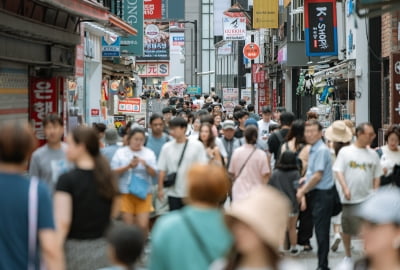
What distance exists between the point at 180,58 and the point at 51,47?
8800 cm

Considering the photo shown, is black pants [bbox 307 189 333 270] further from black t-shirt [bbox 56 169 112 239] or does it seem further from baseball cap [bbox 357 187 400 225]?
baseball cap [bbox 357 187 400 225]

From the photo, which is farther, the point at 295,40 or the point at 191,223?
the point at 295,40

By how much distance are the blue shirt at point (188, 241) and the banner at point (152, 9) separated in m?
50.1

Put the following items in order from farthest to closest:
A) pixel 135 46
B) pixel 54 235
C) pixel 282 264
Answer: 1. pixel 135 46
2. pixel 54 235
3. pixel 282 264

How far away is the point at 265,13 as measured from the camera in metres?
44.5

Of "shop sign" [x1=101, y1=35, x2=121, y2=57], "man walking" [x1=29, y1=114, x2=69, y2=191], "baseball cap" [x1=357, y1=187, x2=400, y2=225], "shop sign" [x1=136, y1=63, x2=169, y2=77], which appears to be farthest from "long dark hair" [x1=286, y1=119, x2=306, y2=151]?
"shop sign" [x1=136, y1=63, x2=169, y2=77]

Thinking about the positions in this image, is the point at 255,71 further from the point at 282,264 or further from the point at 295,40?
the point at 282,264

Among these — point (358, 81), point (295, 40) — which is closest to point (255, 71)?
point (295, 40)

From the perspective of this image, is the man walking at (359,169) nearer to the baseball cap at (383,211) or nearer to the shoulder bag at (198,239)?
the shoulder bag at (198,239)

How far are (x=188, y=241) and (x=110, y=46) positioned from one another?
25690 mm

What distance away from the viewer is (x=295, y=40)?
4166 centimetres

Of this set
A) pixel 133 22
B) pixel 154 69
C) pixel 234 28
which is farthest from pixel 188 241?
pixel 154 69

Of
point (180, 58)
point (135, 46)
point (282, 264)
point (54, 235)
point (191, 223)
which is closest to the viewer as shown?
point (282, 264)

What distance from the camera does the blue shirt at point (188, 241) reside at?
550 cm
